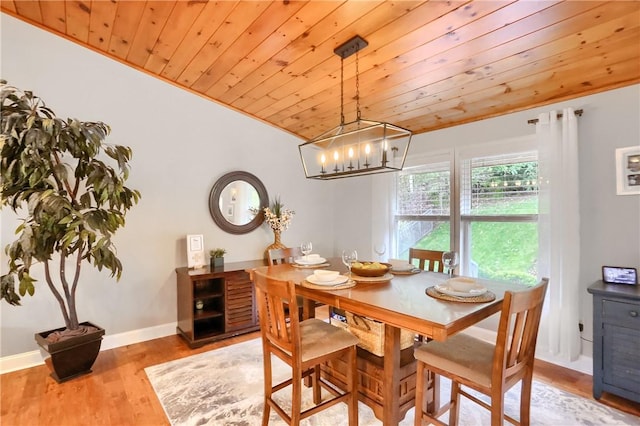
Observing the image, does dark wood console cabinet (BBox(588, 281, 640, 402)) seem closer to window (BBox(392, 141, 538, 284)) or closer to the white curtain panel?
the white curtain panel

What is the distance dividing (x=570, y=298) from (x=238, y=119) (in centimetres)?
384

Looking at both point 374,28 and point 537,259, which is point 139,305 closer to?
point 374,28

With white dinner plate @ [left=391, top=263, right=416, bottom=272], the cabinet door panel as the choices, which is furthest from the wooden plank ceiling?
the cabinet door panel

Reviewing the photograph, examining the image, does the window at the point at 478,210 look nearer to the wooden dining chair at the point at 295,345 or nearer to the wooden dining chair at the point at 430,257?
the wooden dining chair at the point at 430,257

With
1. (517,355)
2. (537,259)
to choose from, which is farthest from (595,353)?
(517,355)

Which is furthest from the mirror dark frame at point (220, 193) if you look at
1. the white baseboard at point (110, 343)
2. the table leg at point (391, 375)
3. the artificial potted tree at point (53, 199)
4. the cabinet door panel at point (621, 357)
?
the cabinet door panel at point (621, 357)

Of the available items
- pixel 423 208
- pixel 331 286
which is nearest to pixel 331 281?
pixel 331 286

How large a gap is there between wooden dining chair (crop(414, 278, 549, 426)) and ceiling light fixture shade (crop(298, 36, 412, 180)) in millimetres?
1112

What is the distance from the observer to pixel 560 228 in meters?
2.71

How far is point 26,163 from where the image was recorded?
220 centimetres

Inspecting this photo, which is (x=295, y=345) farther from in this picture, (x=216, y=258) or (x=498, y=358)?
(x=216, y=258)

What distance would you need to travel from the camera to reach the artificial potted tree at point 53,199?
7.38ft

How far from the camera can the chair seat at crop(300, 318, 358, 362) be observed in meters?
1.83

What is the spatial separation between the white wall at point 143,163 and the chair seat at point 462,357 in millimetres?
2772
